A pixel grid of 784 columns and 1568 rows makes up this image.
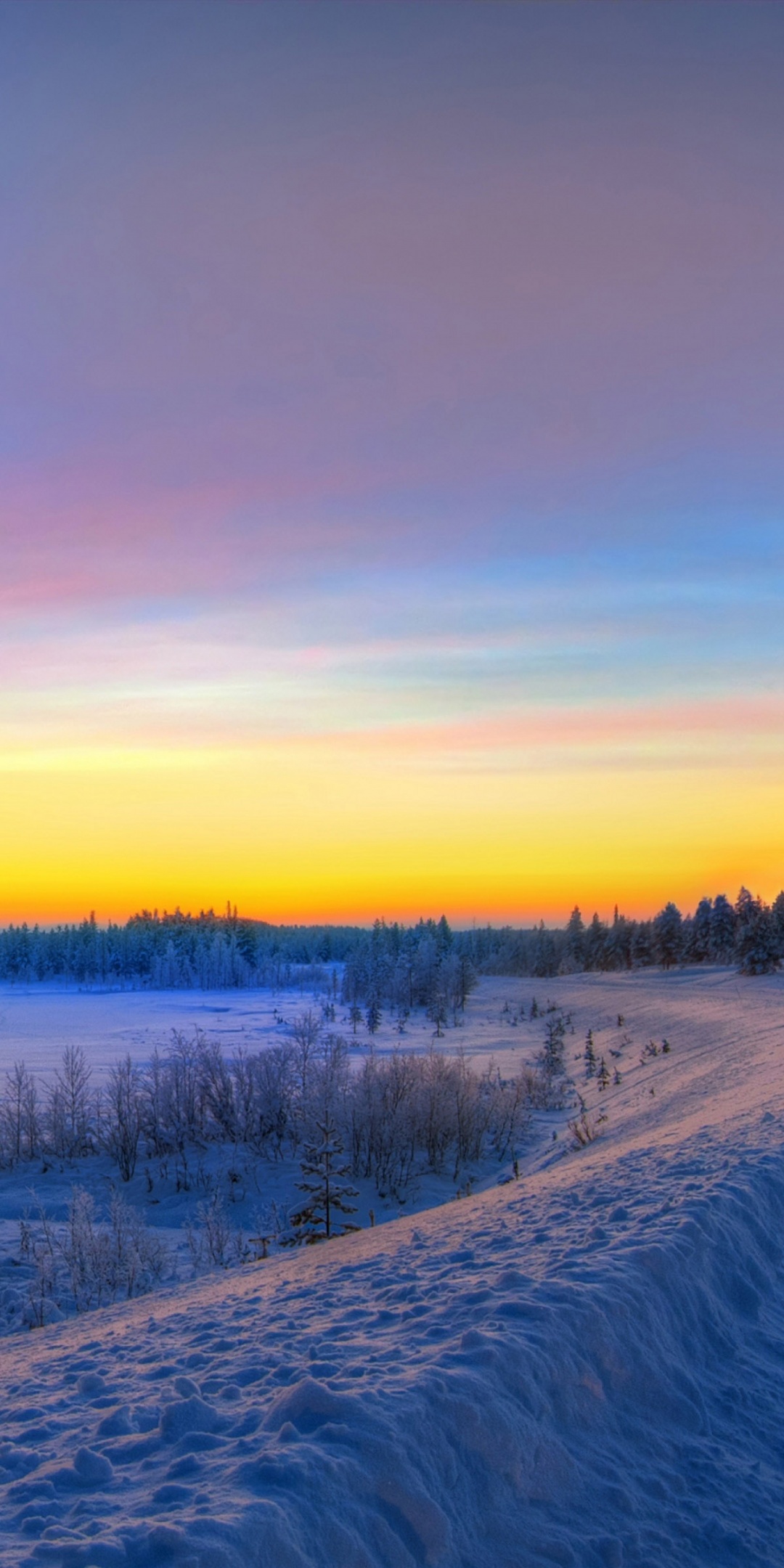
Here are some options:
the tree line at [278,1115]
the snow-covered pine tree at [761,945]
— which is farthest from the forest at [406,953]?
the tree line at [278,1115]

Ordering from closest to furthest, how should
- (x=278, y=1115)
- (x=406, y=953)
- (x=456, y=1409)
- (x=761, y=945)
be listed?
(x=456, y=1409)
(x=278, y=1115)
(x=761, y=945)
(x=406, y=953)

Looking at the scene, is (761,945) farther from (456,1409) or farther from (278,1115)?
(456,1409)

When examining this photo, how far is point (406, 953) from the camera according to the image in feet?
512

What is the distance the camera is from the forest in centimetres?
9586

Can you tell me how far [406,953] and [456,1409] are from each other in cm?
15262

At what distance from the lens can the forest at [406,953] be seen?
9586cm

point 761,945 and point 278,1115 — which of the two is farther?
point 761,945

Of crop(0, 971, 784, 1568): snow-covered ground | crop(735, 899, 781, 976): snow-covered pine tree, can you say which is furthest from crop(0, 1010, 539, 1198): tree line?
crop(735, 899, 781, 976): snow-covered pine tree

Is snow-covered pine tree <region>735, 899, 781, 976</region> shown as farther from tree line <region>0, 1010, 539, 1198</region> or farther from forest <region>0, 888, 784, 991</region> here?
tree line <region>0, 1010, 539, 1198</region>

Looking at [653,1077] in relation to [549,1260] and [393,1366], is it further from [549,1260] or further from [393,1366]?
[393,1366]

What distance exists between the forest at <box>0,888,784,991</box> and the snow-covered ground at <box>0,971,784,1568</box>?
71036 mm

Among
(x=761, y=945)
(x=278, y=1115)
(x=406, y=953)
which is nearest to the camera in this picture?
(x=278, y=1115)

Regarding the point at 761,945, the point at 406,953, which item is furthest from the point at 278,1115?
the point at 406,953

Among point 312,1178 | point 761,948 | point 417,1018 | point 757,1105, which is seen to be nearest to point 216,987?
point 417,1018
